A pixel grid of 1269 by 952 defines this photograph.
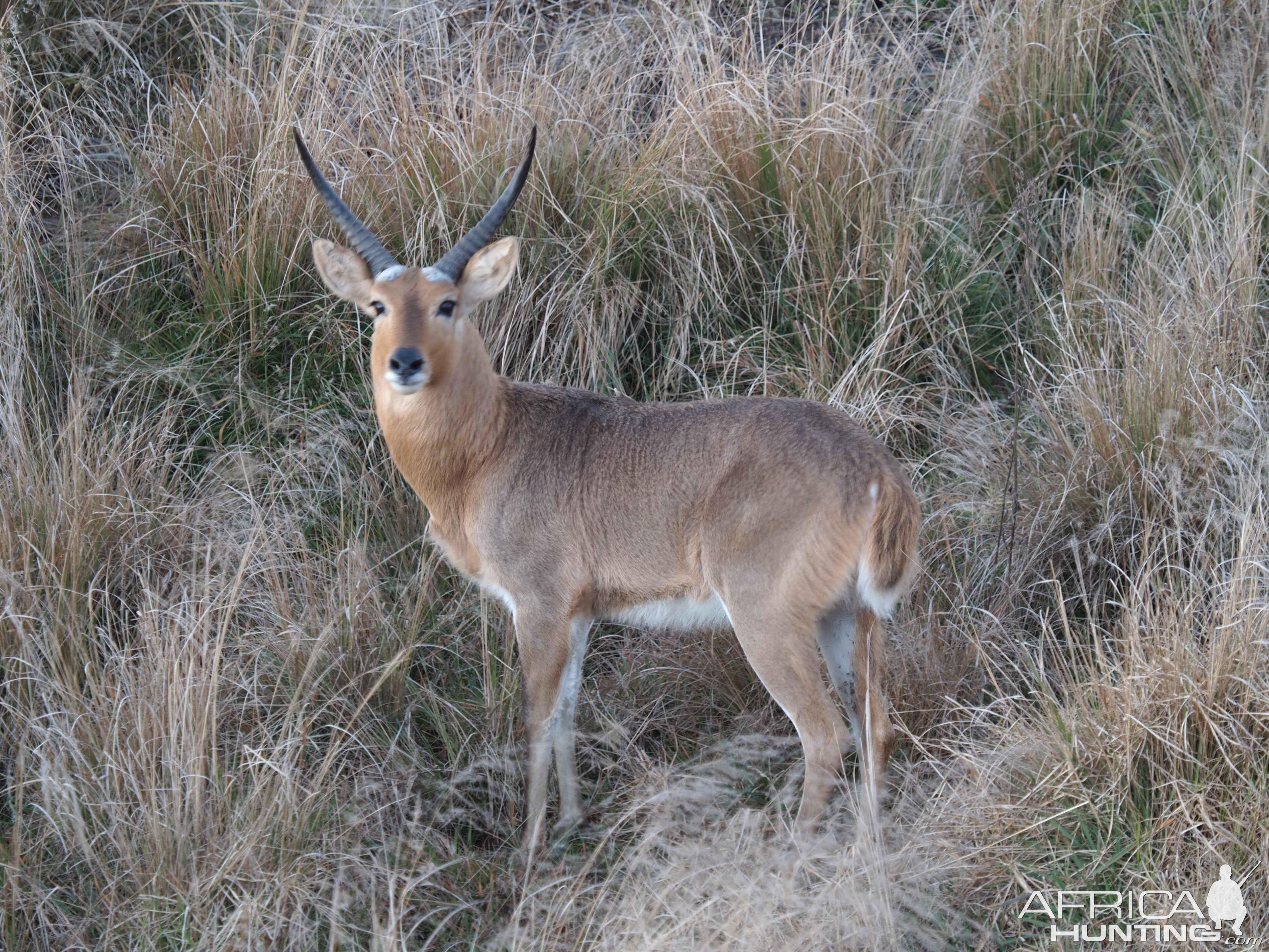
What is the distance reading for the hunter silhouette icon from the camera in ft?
10.9

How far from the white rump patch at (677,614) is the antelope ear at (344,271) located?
1534 mm

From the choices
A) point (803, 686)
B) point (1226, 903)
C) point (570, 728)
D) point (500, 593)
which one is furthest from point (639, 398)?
point (1226, 903)

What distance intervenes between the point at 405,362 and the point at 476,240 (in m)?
0.64

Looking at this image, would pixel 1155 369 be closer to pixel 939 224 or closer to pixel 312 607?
pixel 939 224

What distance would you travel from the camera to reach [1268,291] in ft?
17.9

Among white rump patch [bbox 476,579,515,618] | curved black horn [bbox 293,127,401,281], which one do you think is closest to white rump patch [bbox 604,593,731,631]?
white rump patch [bbox 476,579,515,618]

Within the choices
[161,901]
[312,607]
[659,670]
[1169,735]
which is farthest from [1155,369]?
[161,901]

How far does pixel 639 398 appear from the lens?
592cm

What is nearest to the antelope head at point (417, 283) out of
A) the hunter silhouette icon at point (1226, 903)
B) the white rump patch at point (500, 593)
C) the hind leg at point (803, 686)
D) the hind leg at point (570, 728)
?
the white rump patch at point (500, 593)

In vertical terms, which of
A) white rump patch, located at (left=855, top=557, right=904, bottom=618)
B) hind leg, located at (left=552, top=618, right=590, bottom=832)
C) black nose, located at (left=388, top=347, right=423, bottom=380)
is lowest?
hind leg, located at (left=552, top=618, right=590, bottom=832)

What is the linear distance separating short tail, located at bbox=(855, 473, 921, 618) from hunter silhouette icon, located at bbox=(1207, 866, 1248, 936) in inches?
49.8

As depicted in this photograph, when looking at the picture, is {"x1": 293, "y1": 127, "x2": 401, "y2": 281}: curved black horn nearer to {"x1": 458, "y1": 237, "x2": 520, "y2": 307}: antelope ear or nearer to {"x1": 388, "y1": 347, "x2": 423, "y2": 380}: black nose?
{"x1": 458, "y1": 237, "x2": 520, "y2": 307}: antelope ear

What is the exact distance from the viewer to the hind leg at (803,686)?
158 inches

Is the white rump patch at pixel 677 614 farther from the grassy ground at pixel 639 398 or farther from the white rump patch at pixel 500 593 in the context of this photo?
the grassy ground at pixel 639 398
